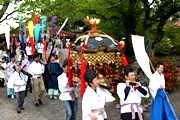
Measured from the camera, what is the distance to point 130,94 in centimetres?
541

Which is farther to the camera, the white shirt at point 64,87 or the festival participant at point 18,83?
the festival participant at point 18,83

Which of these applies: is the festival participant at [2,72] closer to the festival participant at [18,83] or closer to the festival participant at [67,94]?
the festival participant at [18,83]

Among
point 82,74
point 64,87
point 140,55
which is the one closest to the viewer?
point 140,55

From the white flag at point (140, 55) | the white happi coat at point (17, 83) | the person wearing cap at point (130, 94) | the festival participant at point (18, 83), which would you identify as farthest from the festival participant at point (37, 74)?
the white flag at point (140, 55)

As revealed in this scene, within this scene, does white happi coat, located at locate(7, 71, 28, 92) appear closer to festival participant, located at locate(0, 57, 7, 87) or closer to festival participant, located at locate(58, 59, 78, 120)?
festival participant, located at locate(58, 59, 78, 120)

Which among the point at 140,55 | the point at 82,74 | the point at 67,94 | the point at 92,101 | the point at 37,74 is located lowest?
the point at 67,94

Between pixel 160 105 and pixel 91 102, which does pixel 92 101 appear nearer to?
pixel 91 102

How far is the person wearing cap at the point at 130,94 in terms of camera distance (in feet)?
17.4

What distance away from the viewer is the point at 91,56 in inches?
241

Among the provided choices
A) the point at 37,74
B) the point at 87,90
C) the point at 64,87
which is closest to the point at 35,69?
the point at 37,74

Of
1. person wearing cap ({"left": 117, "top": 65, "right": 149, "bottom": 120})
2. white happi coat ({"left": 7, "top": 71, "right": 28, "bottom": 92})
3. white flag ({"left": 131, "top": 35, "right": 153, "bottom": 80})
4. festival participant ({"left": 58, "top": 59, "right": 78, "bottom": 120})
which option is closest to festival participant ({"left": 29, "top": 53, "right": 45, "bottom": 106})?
white happi coat ({"left": 7, "top": 71, "right": 28, "bottom": 92})

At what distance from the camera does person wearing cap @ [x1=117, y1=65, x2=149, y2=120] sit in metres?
5.32

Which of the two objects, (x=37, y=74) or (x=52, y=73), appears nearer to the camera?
(x=37, y=74)

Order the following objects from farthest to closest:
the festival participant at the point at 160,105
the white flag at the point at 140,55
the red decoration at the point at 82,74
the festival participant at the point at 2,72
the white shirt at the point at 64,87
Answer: the festival participant at the point at 2,72 < the white shirt at the point at 64,87 < the festival participant at the point at 160,105 < the red decoration at the point at 82,74 < the white flag at the point at 140,55
